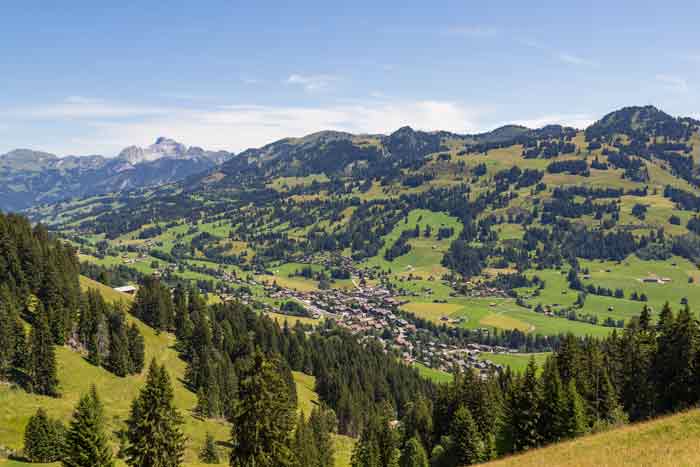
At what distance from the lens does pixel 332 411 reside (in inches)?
5177

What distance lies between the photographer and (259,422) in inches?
1745

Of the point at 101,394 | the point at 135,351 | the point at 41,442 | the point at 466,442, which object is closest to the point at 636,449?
the point at 466,442

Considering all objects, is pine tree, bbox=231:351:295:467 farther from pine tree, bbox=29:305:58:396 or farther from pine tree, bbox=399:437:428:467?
pine tree, bbox=29:305:58:396

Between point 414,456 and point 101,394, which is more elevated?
point 101,394

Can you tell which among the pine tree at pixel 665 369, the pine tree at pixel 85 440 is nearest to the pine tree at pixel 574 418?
the pine tree at pixel 665 369

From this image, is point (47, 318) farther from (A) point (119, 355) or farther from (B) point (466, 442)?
Result: (B) point (466, 442)

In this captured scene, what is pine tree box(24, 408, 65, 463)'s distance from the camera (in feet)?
201

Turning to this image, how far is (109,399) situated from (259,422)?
6277cm

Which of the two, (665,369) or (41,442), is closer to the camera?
(41,442)

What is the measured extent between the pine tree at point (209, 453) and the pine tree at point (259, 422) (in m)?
43.9

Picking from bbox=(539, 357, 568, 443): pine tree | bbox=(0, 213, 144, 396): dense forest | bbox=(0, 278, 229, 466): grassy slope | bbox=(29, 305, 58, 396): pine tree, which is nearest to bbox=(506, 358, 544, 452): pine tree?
bbox=(539, 357, 568, 443): pine tree

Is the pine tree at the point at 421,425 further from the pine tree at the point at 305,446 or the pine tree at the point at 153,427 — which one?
the pine tree at the point at 153,427

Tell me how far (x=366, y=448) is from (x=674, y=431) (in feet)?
184

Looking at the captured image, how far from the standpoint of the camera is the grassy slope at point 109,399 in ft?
243
